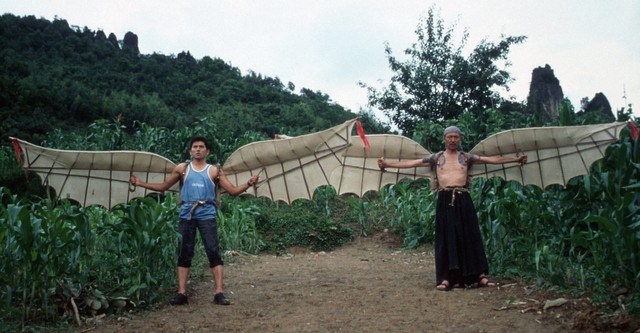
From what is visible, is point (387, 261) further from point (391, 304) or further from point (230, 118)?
point (230, 118)

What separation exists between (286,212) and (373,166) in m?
5.87

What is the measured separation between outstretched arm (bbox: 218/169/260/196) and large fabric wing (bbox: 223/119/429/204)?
0.26 metres

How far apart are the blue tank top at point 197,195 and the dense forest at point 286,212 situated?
9.9 inches

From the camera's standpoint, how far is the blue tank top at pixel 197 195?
591 cm

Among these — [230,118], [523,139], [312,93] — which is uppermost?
[312,93]

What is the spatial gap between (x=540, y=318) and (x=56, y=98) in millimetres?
22639

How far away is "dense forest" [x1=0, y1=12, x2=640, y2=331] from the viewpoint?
16.2 feet

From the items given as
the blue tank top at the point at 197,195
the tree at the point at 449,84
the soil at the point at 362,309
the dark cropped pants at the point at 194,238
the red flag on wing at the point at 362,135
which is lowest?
the soil at the point at 362,309

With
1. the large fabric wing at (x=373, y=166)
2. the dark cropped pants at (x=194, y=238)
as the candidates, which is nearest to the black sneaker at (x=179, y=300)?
the dark cropped pants at (x=194, y=238)

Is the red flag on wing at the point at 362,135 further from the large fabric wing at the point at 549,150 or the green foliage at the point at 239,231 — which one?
the green foliage at the point at 239,231

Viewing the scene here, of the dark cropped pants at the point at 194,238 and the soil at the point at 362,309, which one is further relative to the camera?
the dark cropped pants at the point at 194,238

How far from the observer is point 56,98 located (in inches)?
930

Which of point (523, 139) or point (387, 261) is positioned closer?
point (523, 139)

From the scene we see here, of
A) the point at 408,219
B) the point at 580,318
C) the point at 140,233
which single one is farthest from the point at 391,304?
the point at 408,219
